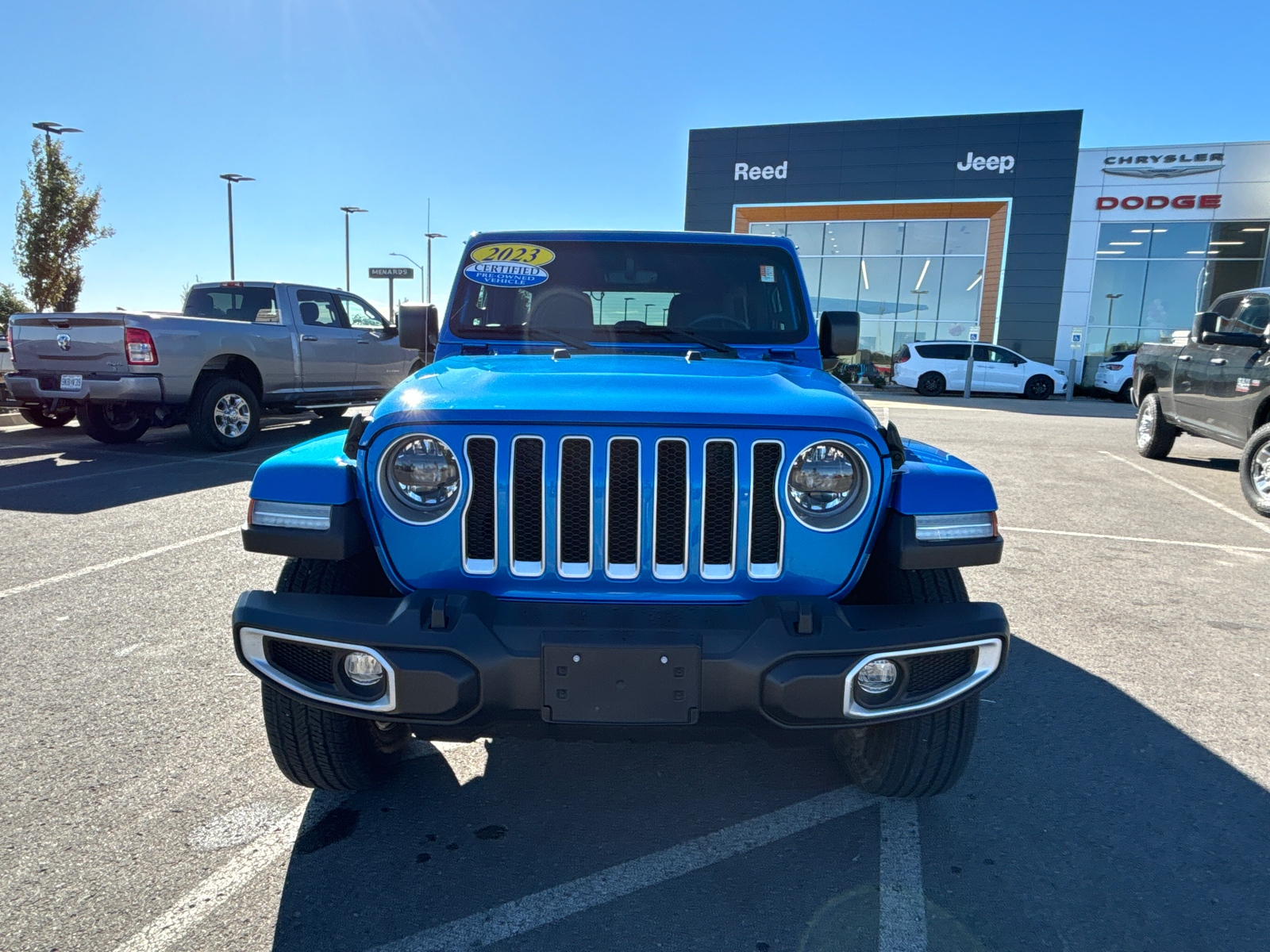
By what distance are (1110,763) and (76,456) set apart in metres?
9.72

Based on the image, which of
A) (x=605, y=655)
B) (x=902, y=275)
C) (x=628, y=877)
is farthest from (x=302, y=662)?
(x=902, y=275)

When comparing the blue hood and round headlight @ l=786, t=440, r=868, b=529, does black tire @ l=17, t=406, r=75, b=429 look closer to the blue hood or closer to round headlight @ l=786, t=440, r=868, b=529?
the blue hood

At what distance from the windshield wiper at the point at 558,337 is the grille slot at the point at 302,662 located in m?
1.59

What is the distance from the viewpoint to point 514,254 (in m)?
3.66

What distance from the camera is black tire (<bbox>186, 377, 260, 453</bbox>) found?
8977mm

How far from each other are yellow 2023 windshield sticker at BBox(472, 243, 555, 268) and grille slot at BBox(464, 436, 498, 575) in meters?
1.76

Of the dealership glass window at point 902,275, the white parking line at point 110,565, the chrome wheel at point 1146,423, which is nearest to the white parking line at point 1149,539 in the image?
the chrome wheel at point 1146,423

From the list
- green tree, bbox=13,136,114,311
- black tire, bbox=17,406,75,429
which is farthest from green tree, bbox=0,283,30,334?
black tire, bbox=17,406,75,429

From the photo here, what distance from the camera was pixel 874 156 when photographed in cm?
2892

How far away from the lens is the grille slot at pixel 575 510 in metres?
2.05

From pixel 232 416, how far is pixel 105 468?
1519 millimetres

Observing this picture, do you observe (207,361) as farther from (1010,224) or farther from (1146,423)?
(1010,224)

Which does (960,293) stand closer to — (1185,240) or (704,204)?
A: (1185,240)

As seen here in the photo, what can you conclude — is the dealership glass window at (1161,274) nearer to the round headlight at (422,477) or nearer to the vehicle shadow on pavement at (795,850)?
the vehicle shadow on pavement at (795,850)
